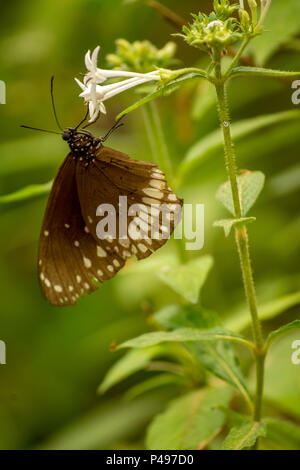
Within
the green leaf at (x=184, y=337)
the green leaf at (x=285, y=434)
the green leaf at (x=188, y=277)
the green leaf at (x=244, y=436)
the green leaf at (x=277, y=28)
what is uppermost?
the green leaf at (x=277, y=28)

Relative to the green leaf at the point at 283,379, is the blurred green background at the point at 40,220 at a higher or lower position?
higher

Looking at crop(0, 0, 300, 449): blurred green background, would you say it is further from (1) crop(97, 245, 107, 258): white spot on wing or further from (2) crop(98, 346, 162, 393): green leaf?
(1) crop(97, 245, 107, 258): white spot on wing

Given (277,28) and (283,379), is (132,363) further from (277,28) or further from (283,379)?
(277,28)

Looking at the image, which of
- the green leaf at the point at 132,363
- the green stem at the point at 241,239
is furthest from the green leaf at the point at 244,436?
the green leaf at the point at 132,363

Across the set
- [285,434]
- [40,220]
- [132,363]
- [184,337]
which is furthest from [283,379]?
[40,220]

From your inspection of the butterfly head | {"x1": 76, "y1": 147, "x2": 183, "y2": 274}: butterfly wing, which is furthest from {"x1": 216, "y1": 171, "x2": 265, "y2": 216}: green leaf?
the butterfly head

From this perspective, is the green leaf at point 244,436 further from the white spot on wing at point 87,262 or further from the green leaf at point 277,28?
the green leaf at point 277,28

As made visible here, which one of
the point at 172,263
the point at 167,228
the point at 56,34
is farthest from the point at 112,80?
the point at 56,34
